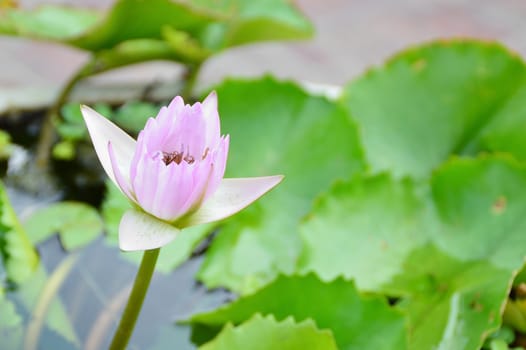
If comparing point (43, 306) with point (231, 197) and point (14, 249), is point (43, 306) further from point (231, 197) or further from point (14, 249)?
point (231, 197)

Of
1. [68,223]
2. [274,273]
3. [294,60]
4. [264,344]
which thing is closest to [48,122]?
[68,223]

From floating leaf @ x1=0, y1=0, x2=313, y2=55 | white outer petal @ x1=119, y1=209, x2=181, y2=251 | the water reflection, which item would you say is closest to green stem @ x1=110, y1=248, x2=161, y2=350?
white outer petal @ x1=119, y1=209, x2=181, y2=251

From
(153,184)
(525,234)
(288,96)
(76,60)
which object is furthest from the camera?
(76,60)

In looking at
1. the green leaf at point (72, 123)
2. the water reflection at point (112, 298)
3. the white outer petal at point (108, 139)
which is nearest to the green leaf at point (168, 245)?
the water reflection at point (112, 298)

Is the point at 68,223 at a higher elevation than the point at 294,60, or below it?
higher

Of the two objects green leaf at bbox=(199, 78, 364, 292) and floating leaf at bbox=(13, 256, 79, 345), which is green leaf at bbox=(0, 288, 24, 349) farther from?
green leaf at bbox=(199, 78, 364, 292)

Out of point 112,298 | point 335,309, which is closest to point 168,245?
point 112,298

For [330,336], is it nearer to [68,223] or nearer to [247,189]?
[247,189]
